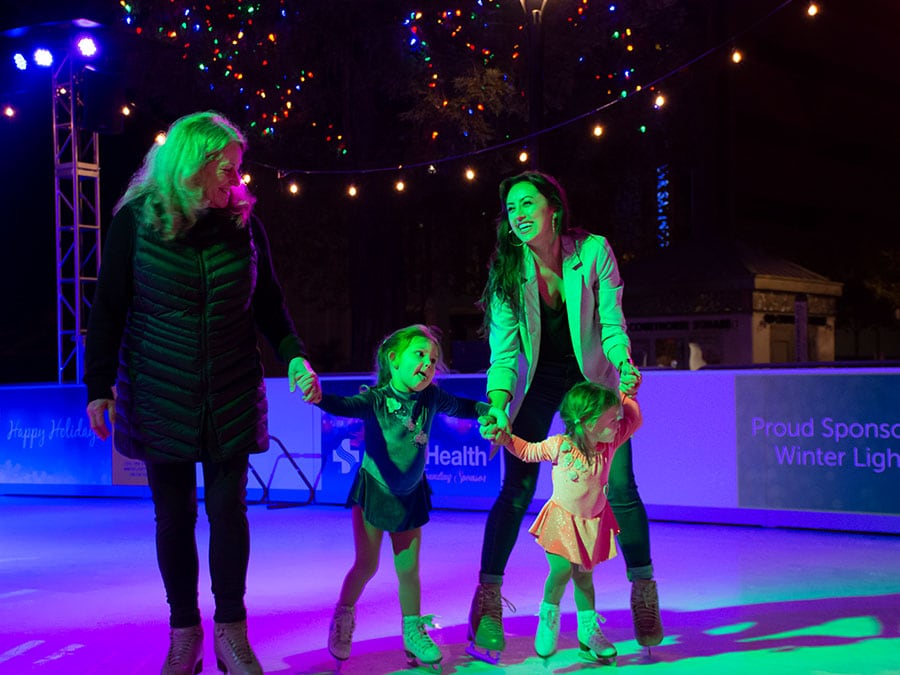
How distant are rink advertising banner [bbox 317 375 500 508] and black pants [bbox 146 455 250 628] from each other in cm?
478

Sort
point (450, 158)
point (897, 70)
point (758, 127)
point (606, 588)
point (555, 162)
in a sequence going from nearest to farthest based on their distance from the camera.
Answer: point (606, 588) → point (450, 158) → point (555, 162) → point (758, 127) → point (897, 70)

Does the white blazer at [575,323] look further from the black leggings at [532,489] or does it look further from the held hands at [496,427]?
the held hands at [496,427]

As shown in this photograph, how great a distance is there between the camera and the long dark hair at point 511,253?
3.97 meters

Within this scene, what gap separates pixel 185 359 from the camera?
3352mm

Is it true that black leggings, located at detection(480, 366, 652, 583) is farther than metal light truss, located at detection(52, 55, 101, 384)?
No

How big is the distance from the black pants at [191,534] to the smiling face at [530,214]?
1.32m

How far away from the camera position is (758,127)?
3428 cm

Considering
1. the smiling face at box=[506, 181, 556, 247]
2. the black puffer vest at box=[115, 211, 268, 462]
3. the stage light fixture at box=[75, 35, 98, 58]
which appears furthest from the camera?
the stage light fixture at box=[75, 35, 98, 58]

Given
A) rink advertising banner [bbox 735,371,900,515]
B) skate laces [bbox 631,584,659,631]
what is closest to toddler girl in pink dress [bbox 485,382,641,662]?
skate laces [bbox 631,584,659,631]

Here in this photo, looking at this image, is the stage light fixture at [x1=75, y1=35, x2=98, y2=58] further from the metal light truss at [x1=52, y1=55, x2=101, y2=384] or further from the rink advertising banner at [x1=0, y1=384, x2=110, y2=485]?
the rink advertising banner at [x1=0, y1=384, x2=110, y2=485]

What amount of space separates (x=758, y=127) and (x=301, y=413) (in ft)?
92.4

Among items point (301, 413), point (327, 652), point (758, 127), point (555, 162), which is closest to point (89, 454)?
point (301, 413)

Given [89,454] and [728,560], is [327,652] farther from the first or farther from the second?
[89,454]

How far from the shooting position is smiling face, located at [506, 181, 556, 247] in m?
3.97
